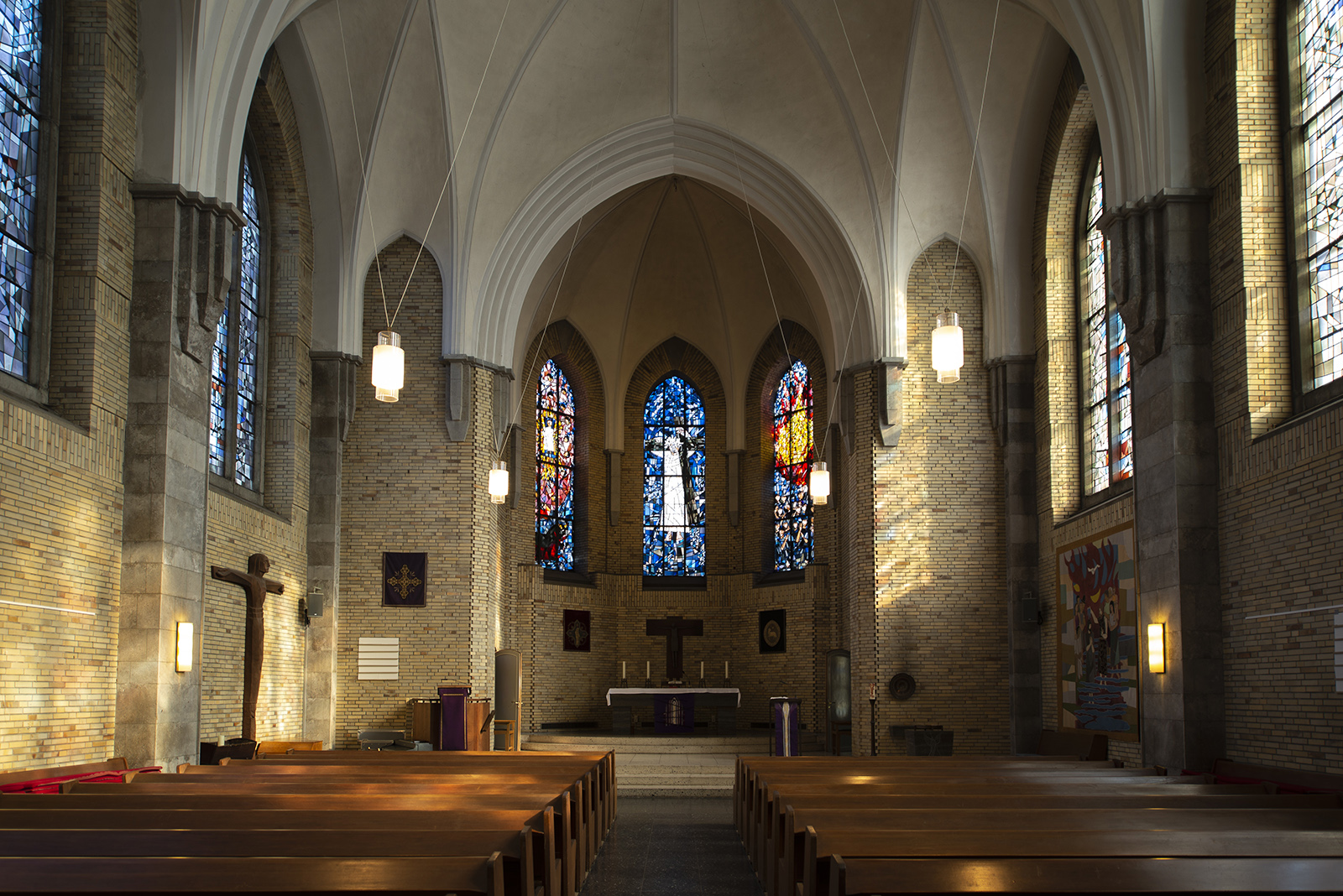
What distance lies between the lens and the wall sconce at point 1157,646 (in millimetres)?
11188

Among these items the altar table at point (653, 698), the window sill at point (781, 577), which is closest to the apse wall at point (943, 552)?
the altar table at point (653, 698)

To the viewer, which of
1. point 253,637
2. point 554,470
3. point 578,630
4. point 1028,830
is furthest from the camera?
point 554,470

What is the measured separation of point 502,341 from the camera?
1830 cm

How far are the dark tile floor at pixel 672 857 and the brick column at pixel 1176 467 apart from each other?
4358mm

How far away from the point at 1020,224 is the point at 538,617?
37.4 ft

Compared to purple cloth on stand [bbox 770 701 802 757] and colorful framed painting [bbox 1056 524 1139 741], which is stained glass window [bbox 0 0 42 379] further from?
colorful framed painting [bbox 1056 524 1139 741]

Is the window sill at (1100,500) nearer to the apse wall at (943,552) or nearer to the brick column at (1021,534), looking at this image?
the brick column at (1021,534)

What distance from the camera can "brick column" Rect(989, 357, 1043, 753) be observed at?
16.4 metres

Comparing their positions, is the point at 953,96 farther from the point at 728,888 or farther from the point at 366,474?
the point at 728,888

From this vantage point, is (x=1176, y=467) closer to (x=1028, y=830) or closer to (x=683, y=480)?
(x=1028, y=830)

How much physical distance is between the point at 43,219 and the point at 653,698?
1484 centimetres

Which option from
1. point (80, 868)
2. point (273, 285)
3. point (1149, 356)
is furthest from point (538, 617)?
point (80, 868)

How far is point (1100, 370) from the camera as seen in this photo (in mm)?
15219

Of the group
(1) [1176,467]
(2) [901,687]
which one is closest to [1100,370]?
(1) [1176,467]
